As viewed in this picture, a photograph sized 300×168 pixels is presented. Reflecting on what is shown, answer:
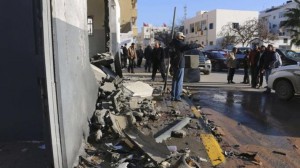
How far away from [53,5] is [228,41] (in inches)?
2423

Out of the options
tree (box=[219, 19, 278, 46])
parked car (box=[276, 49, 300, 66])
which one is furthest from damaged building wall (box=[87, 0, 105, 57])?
tree (box=[219, 19, 278, 46])

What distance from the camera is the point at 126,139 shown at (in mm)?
5613

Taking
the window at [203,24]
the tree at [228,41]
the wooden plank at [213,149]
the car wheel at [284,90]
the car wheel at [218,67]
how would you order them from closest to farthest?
the wooden plank at [213,149] < the car wheel at [284,90] < the car wheel at [218,67] < the tree at [228,41] < the window at [203,24]

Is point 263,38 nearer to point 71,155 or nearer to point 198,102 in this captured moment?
point 198,102

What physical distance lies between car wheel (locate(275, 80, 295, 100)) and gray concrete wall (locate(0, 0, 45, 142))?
887cm

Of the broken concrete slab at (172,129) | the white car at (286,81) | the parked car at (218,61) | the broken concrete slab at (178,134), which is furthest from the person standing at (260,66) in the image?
the parked car at (218,61)

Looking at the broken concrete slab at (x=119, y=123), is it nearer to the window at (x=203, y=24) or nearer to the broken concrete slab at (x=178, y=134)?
the broken concrete slab at (x=178, y=134)

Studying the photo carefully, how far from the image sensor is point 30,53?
5441mm

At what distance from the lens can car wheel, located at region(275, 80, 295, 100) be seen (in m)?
12.0

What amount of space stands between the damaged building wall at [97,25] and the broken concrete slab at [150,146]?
8839 mm

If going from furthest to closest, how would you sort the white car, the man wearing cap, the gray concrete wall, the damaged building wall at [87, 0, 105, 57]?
the damaged building wall at [87, 0, 105, 57], the white car, the man wearing cap, the gray concrete wall

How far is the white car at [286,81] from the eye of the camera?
1180 cm

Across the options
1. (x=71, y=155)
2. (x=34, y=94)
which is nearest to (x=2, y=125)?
(x=34, y=94)

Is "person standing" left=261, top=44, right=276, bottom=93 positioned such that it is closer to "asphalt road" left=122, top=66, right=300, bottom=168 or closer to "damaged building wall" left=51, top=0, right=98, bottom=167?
"asphalt road" left=122, top=66, right=300, bottom=168
